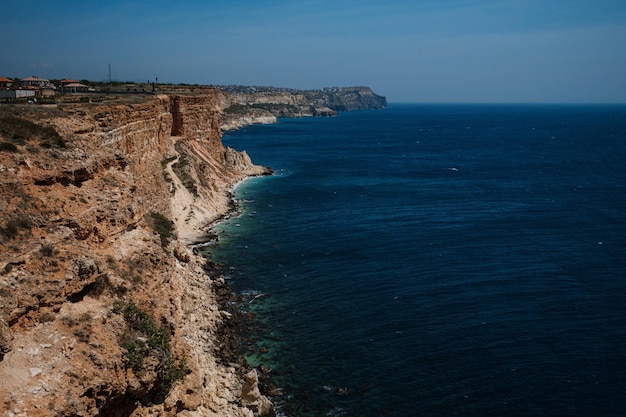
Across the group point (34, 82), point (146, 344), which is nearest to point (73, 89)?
point (34, 82)

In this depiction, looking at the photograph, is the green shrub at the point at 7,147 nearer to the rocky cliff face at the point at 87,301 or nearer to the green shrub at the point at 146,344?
the rocky cliff face at the point at 87,301

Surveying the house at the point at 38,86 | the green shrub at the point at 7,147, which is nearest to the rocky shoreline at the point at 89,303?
the green shrub at the point at 7,147

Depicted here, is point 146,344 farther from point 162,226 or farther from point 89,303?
point 162,226

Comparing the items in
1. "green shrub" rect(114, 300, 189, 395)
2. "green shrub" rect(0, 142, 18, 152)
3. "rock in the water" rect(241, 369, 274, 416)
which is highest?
"green shrub" rect(0, 142, 18, 152)

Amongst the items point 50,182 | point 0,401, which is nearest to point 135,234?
point 50,182

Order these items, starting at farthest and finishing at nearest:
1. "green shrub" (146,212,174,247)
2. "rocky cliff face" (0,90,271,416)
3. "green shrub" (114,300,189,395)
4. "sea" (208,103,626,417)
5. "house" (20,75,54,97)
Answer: "house" (20,75,54,97), "green shrub" (146,212,174,247), "sea" (208,103,626,417), "green shrub" (114,300,189,395), "rocky cliff face" (0,90,271,416)

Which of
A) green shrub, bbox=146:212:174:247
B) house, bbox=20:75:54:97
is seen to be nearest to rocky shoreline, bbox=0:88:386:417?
green shrub, bbox=146:212:174:247

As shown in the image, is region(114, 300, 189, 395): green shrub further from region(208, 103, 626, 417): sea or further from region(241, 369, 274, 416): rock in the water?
region(208, 103, 626, 417): sea
